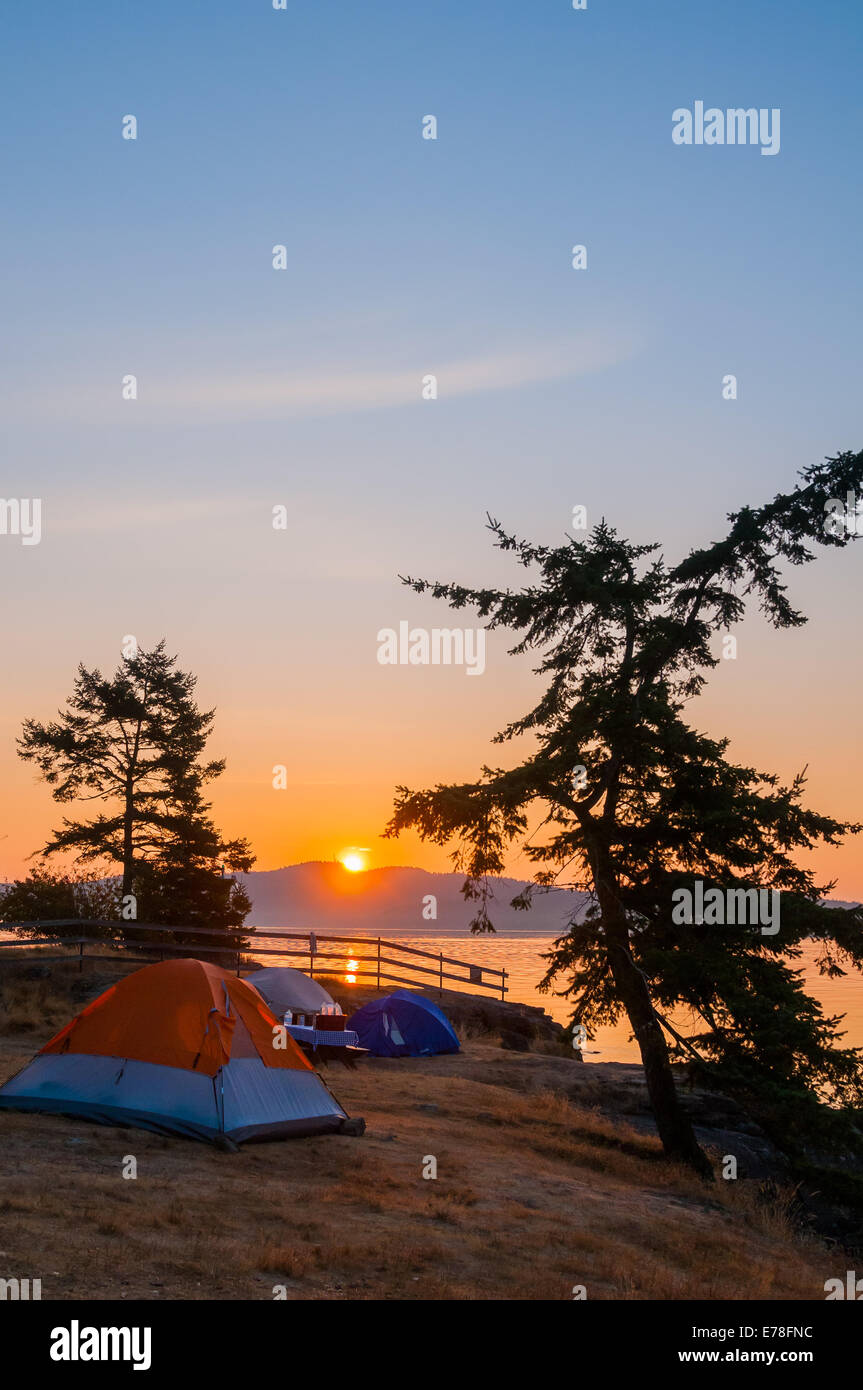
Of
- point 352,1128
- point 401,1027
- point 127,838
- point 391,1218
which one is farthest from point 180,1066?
point 127,838

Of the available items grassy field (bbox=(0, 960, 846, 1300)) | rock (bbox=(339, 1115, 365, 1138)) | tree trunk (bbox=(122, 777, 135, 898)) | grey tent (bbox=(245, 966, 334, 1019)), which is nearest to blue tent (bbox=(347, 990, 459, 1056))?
grey tent (bbox=(245, 966, 334, 1019))

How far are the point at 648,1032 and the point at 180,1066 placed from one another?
7.50 metres

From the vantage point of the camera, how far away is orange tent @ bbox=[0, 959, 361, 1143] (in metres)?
13.4

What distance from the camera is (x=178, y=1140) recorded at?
521 inches

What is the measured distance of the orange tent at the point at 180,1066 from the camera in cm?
1345

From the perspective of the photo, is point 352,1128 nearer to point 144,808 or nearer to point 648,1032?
point 648,1032

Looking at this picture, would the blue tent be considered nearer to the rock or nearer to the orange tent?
the rock

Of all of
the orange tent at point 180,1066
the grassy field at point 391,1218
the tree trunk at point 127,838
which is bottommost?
the grassy field at point 391,1218

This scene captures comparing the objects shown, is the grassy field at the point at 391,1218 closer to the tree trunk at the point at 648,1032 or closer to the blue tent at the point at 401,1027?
the tree trunk at the point at 648,1032

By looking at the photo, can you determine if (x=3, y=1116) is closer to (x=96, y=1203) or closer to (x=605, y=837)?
(x=96, y=1203)

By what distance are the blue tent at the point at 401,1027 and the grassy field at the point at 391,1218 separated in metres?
6.13

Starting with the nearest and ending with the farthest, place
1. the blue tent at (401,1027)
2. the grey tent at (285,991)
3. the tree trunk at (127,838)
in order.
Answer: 1. the grey tent at (285,991)
2. the blue tent at (401,1027)
3. the tree trunk at (127,838)

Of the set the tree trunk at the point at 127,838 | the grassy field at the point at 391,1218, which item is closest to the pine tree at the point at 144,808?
the tree trunk at the point at 127,838
